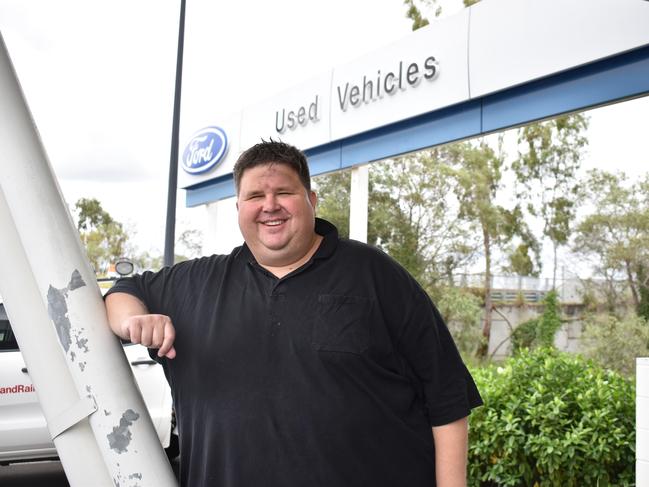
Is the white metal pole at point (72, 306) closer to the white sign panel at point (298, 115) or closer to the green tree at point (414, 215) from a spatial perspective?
the white sign panel at point (298, 115)

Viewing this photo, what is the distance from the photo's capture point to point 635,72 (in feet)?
22.2

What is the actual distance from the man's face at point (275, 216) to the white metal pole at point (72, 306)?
31.1 inches

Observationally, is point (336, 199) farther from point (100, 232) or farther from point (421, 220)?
point (100, 232)

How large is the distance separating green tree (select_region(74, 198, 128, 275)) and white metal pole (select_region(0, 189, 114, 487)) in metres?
37.0

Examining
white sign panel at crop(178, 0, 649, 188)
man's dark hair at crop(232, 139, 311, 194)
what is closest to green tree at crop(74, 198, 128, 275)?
white sign panel at crop(178, 0, 649, 188)

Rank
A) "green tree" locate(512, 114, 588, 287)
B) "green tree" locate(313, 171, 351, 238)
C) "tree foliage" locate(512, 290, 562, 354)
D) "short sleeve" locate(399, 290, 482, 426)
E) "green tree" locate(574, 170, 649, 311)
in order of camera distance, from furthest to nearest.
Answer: "green tree" locate(313, 171, 351, 238)
"green tree" locate(512, 114, 588, 287)
"tree foliage" locate(512, 290, 562, 354)
"green tree" locate(574, 170, 649, 311)
"short sleeve" locate(399, 290, 482, 426)

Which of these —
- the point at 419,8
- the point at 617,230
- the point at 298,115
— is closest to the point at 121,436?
the point at 298,115

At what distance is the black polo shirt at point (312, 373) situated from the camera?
5.83 ft

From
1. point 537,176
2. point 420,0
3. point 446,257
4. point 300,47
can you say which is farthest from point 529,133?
point 300,47

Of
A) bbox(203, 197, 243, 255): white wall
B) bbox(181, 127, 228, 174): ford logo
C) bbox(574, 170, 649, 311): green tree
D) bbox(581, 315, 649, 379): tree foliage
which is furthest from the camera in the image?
bbox(574, 170, 649, 311): green tree

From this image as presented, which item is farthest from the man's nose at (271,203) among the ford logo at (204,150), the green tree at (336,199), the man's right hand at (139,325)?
the green tree at (336,199)

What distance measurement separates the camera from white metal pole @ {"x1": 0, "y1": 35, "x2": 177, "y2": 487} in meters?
1.20

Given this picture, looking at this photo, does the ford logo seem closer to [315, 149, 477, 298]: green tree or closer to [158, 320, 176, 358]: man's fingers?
[315, 149, 477, 298]: green tree

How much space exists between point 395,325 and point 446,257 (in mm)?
20952
